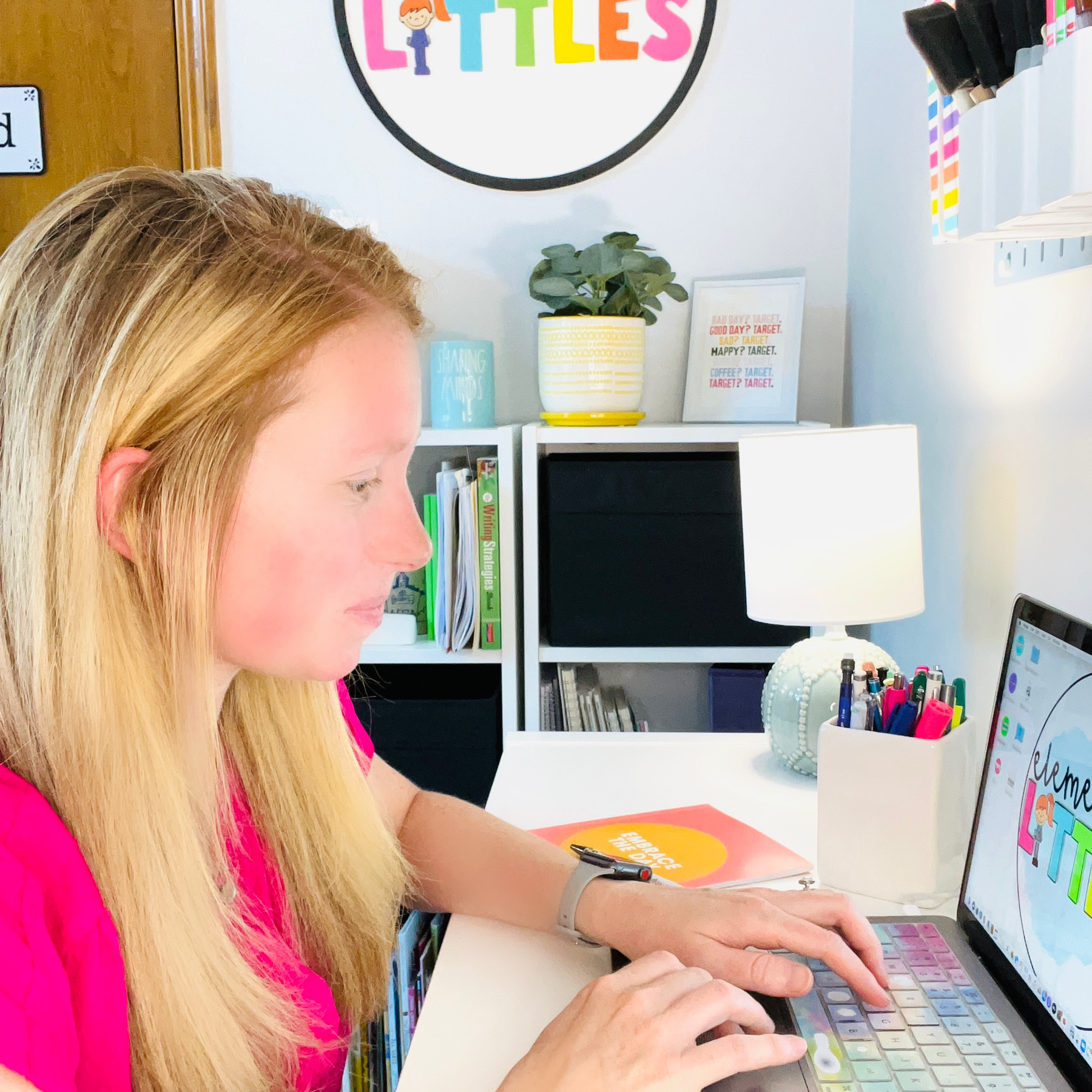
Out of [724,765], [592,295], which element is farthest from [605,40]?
[724,765]

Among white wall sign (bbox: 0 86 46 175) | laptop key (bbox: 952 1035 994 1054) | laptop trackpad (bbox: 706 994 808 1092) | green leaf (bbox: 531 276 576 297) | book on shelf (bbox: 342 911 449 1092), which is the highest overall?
white wall sign (bbox: 0 86 46 175)

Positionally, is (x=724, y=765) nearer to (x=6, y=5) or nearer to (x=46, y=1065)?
(x=46, y=1065)

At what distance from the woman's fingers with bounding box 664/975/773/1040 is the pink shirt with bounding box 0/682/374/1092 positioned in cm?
31

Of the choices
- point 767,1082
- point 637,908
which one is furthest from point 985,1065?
point 637,908

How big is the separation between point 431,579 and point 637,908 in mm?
1177

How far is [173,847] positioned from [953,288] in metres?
1.12

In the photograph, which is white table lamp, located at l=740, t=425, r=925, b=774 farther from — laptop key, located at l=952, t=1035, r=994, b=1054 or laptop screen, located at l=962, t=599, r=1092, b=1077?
laptop key, located at l=952, t=1035, r=994, b=1054

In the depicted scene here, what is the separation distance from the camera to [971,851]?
0.79 m

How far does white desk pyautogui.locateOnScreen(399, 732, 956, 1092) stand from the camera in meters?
0.70

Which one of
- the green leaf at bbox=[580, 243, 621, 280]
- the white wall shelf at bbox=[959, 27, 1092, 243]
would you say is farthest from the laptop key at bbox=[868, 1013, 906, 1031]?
the green leaf at bbox=[580, 243, 621, 280]

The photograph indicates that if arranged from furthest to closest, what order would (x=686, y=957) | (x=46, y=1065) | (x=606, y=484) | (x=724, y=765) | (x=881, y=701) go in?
(x=606, y=484), (x=724, y=765), (x=881, y=701), (x=686, y=957), (x=46, y=1065)

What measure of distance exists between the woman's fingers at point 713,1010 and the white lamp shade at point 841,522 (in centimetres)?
56

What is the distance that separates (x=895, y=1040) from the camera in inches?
25.8

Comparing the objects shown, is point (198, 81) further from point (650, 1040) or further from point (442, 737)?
point (650, 1040)
